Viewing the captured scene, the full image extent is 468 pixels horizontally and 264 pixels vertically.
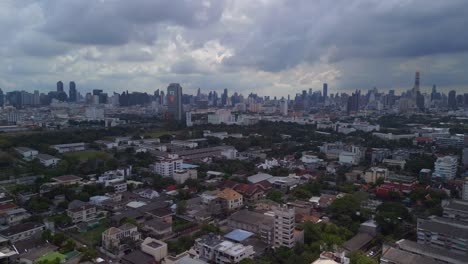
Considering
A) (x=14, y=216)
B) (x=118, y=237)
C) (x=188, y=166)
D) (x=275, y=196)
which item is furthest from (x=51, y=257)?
(x=188, y=166)

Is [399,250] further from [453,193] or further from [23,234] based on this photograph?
[23,234]

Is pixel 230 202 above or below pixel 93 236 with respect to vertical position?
above

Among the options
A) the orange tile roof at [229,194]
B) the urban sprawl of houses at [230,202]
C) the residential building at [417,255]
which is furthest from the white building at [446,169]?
the orange tile roof at [229,194]

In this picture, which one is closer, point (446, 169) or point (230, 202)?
point (230, 202)

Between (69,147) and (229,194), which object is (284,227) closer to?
(229,194)

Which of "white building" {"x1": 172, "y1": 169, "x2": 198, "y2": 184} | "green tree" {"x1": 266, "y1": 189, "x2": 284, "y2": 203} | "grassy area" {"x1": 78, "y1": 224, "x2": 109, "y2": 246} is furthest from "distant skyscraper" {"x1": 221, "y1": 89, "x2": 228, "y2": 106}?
"grassy area" {"x1": 78, "y1": 224, "x2": 109, "y2": 246}

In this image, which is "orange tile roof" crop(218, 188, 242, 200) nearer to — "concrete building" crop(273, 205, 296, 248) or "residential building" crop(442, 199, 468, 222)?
"concrete building" crop(273, 205, 296, 248)

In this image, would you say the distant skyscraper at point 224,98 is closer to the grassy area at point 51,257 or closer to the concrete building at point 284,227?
the concrete building at point 284,227
